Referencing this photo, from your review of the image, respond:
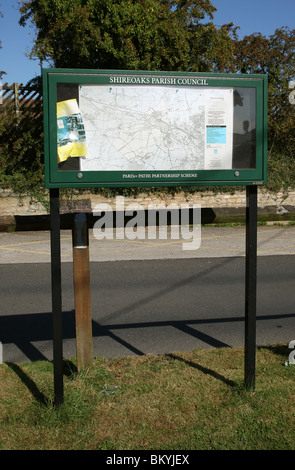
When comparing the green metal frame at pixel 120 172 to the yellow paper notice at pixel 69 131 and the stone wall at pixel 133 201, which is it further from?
the stone wall at pixel 133 201

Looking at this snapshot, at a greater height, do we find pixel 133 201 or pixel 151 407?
pixel 133 201

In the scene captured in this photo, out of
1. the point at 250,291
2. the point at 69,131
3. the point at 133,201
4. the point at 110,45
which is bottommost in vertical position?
the point at 250,291

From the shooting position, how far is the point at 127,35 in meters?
15.3

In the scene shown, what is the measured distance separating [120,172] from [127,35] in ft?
42.2

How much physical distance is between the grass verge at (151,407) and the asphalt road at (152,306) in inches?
36.1

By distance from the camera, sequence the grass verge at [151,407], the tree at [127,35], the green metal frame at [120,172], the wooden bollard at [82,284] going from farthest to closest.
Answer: the tree at [127,35]
the wooden bollard at [82,284]
the green metal frame at [120,172]
the grass verge at [151,407]

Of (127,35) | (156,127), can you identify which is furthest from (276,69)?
(156,127)

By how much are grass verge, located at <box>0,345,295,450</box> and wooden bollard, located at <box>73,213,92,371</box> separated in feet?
0.79

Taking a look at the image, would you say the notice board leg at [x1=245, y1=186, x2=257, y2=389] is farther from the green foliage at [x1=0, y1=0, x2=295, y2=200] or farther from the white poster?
the green foliage at [x1=0, y1=0, x2=295, y2=200]

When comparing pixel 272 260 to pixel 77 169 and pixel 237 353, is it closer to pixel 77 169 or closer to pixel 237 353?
pixel 237 353

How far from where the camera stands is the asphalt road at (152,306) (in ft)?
18.7

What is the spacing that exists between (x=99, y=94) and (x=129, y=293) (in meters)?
4.94

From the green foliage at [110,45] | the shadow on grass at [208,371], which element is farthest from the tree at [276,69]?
the shadow on grass at [208,371]

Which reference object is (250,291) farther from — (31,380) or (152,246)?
(152,246)
